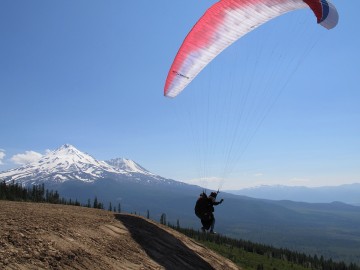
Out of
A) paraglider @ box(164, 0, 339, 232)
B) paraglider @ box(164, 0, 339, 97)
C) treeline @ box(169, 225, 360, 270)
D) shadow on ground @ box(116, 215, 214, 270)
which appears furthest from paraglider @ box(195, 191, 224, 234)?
treeline @ box(169, 225, 360, 270)

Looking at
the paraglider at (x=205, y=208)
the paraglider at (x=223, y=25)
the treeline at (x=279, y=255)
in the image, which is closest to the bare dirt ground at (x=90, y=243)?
the paraglider at (x=205, y=208)

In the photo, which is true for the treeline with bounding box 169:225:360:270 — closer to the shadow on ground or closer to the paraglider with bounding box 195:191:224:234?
the paraglider with bounding box 195:191:224:234

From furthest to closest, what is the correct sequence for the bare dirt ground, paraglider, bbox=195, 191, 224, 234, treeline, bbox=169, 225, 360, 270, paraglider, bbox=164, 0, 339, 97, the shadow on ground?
treeline, bbox=169, 225, 360, 270 < paraglider, bbox=195, 191, 224, 234 < paraglider, bbox=164, 0, 339, 97 < the shadow on ground < the bare dirt ground

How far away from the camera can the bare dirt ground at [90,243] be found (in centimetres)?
1042

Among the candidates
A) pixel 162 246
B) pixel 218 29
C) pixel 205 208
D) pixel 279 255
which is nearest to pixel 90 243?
pixel 162 246

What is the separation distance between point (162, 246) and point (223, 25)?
11407 millimetres

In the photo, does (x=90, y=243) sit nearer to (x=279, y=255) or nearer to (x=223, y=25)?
(x=223, y=25)

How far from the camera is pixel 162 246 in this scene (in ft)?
52.4

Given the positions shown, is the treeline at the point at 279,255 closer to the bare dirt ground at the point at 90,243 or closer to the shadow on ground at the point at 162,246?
the shadow on ground at the point at 162,246

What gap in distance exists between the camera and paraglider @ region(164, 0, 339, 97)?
17.7 metres

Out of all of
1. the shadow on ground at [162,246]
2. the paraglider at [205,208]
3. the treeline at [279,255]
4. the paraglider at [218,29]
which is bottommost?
the treeline at [279,255]

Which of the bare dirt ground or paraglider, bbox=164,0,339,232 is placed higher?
paraglider, bbox=164,0,339,232

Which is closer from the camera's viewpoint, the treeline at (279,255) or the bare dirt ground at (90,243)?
the bare dirt ground at (90,243)

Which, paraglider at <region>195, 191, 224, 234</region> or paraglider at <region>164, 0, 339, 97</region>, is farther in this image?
Answer: paraglider at <region>195, 191, 224, 234</region>
